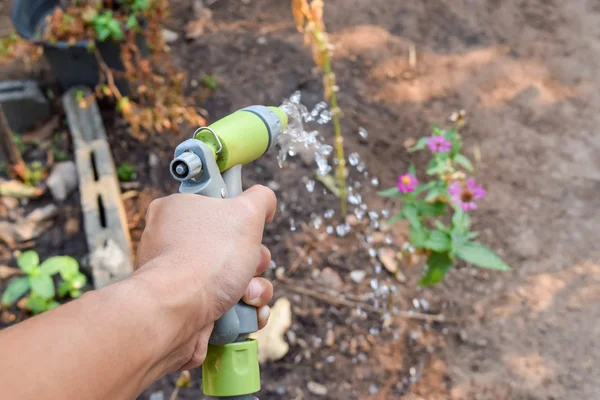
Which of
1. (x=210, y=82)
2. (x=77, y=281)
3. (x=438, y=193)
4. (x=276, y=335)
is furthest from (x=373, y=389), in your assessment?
(x=210, y=82)

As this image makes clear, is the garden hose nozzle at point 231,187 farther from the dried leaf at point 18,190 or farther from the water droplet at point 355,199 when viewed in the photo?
the dried leaf at point 18,190

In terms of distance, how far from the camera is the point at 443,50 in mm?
2787

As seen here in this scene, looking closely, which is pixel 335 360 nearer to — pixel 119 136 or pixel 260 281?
pixel 260 281

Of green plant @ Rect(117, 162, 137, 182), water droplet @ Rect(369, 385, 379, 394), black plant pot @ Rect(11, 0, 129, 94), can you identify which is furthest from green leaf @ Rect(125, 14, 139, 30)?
water droplet @ Rect(369, 385, 379, 394)

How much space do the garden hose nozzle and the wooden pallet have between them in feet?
2.86

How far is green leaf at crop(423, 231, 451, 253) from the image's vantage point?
5.05 feet

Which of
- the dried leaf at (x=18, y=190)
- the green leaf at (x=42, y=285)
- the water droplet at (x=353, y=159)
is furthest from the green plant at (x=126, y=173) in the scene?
the water droplet at (x=353, y=159)

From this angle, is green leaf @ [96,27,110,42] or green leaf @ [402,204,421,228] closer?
green leaf @ [402,204,421,228]

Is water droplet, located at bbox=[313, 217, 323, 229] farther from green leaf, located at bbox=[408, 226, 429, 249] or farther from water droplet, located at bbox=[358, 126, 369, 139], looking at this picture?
green leaf, located at bbox=[408, 226, 429, 249]

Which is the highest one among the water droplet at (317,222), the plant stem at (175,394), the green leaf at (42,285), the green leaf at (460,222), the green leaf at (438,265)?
the green leaf at (460,222)

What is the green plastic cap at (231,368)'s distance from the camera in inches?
37.9

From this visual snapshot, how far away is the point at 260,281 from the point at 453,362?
1006 millimetres

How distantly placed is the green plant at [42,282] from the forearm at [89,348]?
1013 mm

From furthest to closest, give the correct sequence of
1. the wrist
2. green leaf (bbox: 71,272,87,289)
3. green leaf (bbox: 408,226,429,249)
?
green leaf (bbox: 71,272,87,289) < green leaf (bbox: 408,226,429,249) < the wrist
